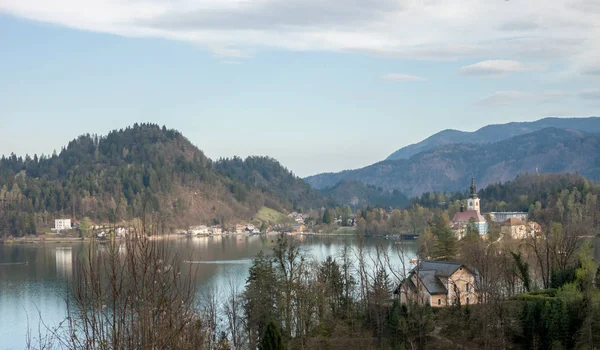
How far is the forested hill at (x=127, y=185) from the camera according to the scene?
103 metres

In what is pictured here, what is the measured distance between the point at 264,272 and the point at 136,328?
14.9 m

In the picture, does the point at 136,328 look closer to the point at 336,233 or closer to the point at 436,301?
the point at 436,301

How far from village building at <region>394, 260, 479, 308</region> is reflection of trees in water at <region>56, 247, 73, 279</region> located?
66.1 feet

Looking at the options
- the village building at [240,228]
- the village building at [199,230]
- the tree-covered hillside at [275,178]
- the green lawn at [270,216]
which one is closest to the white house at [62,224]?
the village building at [199,230]

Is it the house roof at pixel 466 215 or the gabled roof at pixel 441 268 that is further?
the house roof at pixel 466 215

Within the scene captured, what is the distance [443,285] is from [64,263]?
3718 cm

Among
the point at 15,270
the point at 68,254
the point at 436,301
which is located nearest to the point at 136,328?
the point at 436,301

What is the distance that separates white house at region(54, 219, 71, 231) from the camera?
318 ft

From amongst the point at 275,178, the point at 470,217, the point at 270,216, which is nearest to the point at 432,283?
the point at 470,217

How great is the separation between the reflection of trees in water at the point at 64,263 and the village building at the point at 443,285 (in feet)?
66.1

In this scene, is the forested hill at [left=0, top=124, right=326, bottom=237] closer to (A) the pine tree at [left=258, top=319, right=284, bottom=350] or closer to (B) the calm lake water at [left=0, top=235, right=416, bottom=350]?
(B) the calm lake water at [left=0, top=235, right=416, bottom=350]

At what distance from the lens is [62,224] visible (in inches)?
3848

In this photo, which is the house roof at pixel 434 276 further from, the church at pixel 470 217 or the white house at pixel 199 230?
the white house at pixel 199 230

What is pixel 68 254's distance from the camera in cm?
6619
